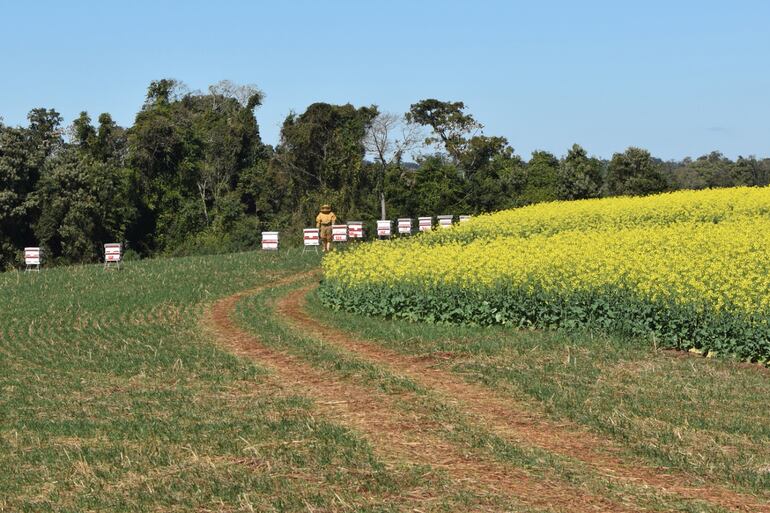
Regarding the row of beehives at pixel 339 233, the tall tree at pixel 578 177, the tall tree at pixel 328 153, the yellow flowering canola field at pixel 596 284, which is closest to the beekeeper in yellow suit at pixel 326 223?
the row of beehives at pixel 339 233

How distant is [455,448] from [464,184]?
6183 cm

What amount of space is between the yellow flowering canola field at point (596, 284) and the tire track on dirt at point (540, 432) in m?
3.50

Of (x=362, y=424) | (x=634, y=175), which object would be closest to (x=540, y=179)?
(x=634, y=175)

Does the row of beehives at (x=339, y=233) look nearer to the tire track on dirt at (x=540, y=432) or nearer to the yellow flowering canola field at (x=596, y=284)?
the yellow flowering canola field at (x=596, y=284)

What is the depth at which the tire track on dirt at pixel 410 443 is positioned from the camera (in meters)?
9.05

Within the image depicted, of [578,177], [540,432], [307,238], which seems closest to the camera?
[540,432]

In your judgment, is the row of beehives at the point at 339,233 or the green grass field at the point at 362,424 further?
the row of beehives at the point at 339,233

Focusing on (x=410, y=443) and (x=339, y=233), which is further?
(x=339, y=233)

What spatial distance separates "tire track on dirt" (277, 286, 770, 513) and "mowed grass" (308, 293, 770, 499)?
8.4 inches

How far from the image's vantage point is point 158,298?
2681 cm

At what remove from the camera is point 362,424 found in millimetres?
11930

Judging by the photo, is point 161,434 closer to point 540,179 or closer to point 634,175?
point 540,179

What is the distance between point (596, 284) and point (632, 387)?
4.93m

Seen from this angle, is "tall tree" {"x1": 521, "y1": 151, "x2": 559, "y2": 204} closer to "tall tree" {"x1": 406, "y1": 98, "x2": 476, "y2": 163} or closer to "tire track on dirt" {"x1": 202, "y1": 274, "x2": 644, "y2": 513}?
"tall tree" {"x1": 406, "y1": 98, "x2": 476, "y2": 163}
